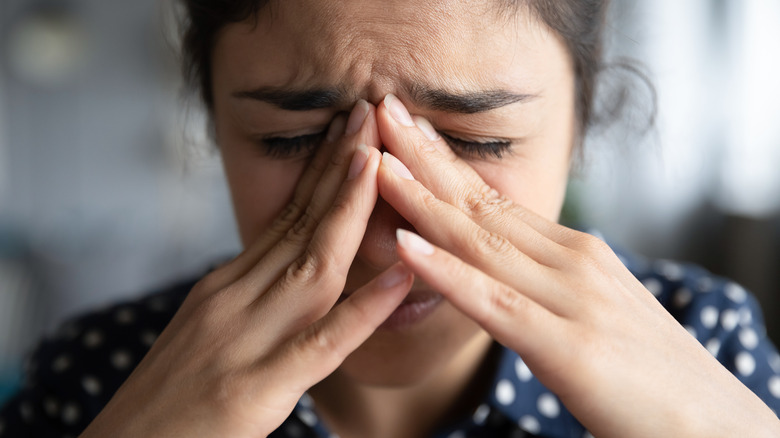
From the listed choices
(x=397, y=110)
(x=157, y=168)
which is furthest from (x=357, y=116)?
(x=157, y=168)

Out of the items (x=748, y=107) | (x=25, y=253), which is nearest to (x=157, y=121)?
(x=25, y=253)

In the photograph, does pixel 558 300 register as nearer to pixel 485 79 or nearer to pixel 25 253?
pixel 485 79

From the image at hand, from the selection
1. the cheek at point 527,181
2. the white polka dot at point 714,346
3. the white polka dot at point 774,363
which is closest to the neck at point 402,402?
the cheek at point 527,181

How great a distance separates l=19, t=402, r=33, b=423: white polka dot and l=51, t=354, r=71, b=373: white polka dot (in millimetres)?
76

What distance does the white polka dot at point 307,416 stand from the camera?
1.07 meters

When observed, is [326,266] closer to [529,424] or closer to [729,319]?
[529,424]

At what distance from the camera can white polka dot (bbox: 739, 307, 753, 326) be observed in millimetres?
1287

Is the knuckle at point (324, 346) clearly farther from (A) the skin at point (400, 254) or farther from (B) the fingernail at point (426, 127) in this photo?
(B) the fingernail at point (426, 127)

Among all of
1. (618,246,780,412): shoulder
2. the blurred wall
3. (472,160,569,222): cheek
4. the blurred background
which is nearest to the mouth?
(472,160,569,222): cheek

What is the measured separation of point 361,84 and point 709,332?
0.86m

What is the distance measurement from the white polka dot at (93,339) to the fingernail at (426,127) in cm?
85

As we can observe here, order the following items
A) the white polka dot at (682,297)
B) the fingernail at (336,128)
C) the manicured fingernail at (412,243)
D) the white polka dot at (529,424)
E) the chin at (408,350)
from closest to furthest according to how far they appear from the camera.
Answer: the manicured fingernail at (412,243), the fingernail at (336,128), the chin at (408,350), the white polka dot at (529,424), the white polka dot at (682,297)

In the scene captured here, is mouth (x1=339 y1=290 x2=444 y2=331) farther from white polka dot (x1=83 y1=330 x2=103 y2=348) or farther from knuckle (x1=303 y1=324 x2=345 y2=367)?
white polka dot (x1=83 y1=330 x2=103 y2=348)

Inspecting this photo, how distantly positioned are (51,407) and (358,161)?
85cm
